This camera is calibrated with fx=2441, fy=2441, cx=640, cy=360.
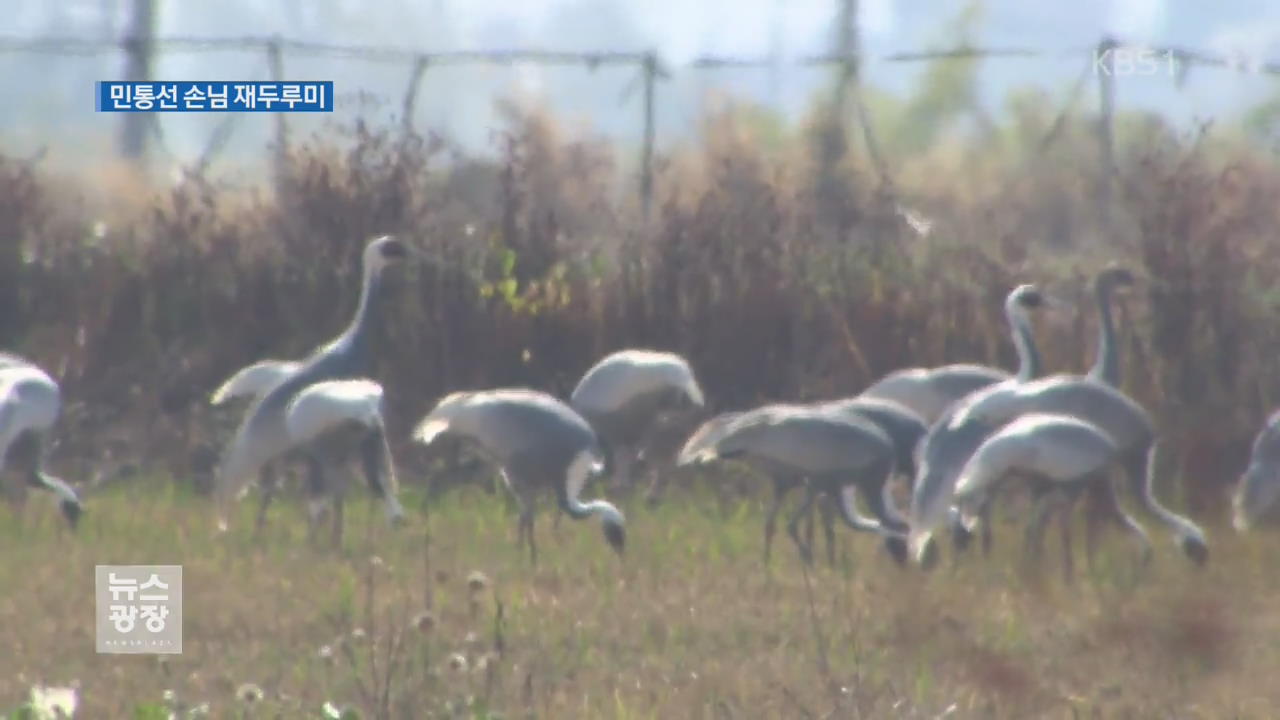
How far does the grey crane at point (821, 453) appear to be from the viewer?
31.0 feet

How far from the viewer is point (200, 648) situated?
744 centimetres

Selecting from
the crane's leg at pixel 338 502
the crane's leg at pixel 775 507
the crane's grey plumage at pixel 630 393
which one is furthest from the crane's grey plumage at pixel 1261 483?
the crane's leg at pixel 338 502

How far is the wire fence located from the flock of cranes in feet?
12.8

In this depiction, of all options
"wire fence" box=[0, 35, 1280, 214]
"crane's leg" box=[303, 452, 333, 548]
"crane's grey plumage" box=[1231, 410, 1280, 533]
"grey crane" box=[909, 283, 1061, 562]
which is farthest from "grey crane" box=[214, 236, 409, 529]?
"wire fence" box=[0, 35, 1280, 214]

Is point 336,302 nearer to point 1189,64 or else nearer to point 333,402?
point 333,402

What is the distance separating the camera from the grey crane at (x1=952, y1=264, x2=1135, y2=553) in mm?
9703

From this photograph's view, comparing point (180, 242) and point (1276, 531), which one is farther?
point (180, 242)

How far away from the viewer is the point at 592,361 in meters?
13.2

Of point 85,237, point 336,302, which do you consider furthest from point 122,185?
point 336,302

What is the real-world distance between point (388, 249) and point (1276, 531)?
4448 millimetres

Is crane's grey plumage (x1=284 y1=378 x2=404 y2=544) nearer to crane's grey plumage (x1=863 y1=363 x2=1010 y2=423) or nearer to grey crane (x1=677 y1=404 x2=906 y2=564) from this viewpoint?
grey crane (x1=677 y1=404 x2=906 y2=564)

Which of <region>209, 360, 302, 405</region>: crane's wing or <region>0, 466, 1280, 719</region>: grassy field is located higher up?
<region>209, 360, 302, 405</region>: crane's wing

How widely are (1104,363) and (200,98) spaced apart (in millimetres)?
4171

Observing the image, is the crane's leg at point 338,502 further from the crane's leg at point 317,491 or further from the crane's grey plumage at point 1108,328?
the crane's grey plumage at point 1108,328
